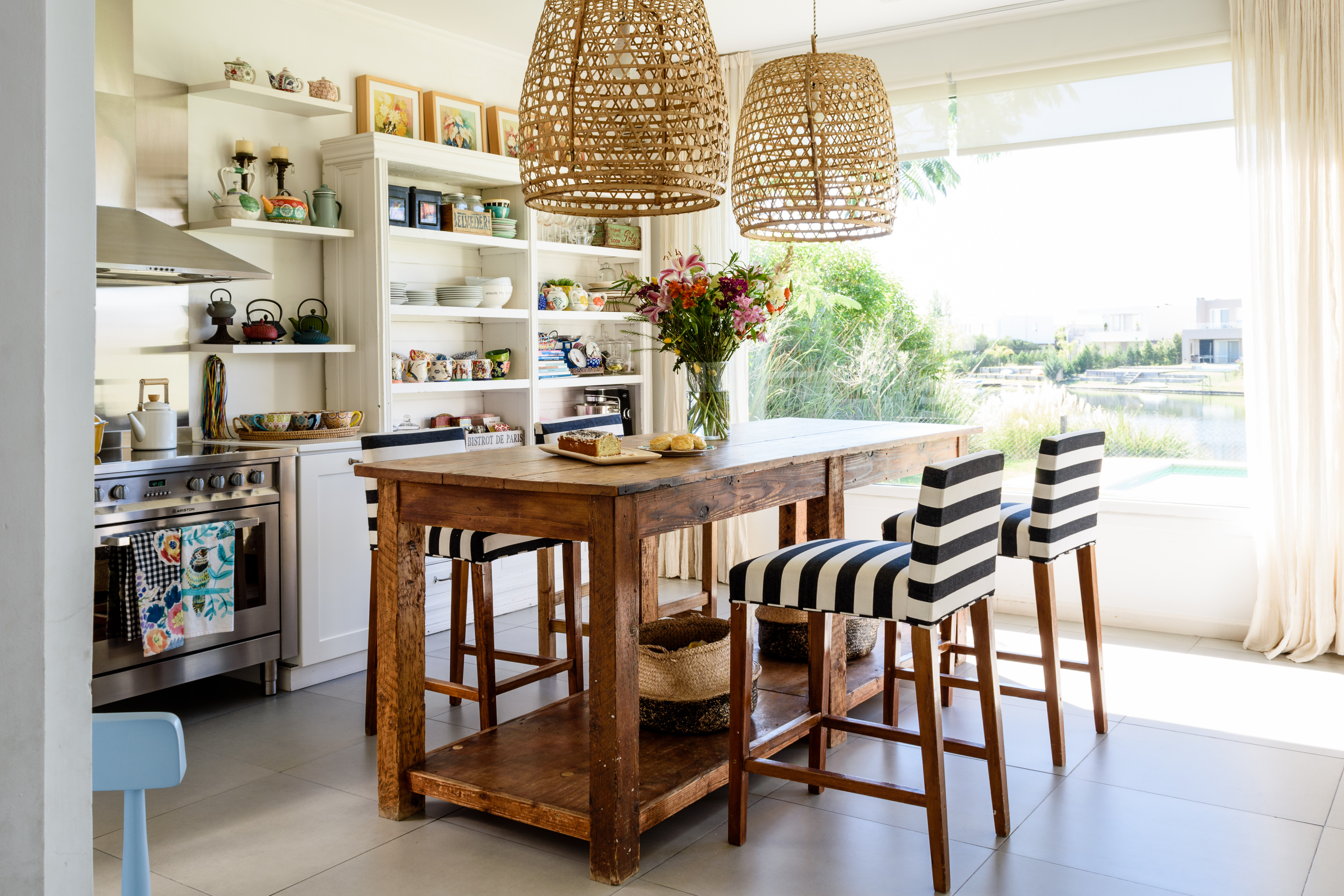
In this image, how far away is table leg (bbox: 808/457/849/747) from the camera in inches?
130

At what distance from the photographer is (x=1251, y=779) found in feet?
10.1

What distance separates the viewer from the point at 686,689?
3031mm

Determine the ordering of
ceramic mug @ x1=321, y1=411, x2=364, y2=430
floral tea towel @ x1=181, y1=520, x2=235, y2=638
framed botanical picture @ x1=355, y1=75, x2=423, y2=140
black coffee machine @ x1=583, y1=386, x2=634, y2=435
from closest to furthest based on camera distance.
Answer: floral tea towel @ x1=181, y1=520, x2=235, y2=638 < ceramic mug @ x1=321, y1=411, x2=364, y2=430 < framed botanical picture @ x1=355, y1=75, x2=423, y2=140 < black coffee machine @ x1=583, y1=386, x2=634, y2=435

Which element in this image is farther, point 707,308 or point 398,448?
point 398,448

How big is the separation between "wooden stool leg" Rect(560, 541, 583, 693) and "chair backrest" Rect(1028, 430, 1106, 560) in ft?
5.09

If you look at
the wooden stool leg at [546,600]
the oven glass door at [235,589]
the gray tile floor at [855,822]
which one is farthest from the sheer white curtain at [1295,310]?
the oven glass door at [235,589]

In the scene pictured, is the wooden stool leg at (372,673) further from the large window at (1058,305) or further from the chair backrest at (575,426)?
the large window at (1058,305)

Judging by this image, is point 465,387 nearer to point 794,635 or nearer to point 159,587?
point 159,587

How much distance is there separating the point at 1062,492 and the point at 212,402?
3249 mm

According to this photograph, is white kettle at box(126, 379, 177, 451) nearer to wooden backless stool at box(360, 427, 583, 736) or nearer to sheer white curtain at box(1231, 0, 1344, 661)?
wooden backless stool at box(360, 427, 583, 736)

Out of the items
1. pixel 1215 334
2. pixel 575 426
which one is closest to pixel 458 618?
pixel 575 426

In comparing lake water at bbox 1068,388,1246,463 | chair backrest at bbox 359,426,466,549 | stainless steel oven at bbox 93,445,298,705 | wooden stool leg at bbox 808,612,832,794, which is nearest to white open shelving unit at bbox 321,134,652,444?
stainless steel oven at bbox 93,445,298,705

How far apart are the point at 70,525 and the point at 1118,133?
202 inches

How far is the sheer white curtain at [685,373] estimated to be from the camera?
18.9 feet
